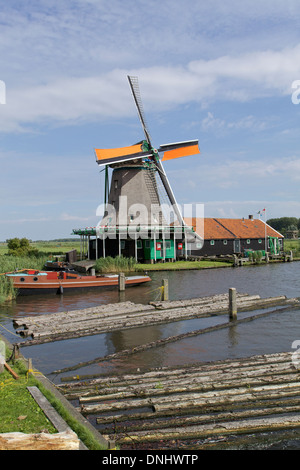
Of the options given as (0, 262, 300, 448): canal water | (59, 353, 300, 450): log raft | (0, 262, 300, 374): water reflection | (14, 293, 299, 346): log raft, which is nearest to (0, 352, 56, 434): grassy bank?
(59, 353, 300, 450): log raft

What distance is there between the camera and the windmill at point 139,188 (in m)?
40.8

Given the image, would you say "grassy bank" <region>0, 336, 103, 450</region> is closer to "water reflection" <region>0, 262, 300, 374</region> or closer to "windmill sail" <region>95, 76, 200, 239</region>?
"water reflection" <region>0, 262, 300, 374</region>

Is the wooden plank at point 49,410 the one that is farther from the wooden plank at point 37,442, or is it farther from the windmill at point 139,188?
the windmill at point 139,188

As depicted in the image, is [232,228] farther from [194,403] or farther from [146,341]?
[194,403]

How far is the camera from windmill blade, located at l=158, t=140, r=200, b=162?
140 feet

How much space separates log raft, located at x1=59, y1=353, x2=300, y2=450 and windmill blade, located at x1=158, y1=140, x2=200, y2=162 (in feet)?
113

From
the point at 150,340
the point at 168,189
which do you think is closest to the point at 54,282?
the point at 150,340

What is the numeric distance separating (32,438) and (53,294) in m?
21.0

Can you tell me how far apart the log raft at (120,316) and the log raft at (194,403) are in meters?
5.12

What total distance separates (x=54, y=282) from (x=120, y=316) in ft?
32.0

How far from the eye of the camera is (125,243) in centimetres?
4109

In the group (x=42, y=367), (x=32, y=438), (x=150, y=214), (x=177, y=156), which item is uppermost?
(x=177, y=156)
